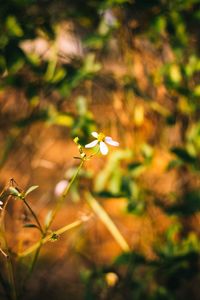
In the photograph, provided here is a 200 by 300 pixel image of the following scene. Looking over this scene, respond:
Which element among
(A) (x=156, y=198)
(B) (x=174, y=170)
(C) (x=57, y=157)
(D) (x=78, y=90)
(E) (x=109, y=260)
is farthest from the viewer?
(C) (x=57, y=157)

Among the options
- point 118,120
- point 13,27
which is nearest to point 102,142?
point 13,27

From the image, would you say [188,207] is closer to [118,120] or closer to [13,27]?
[118,120]

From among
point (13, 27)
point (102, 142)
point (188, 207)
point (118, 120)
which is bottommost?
point (188, 207)

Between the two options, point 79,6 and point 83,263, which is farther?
point 83,263

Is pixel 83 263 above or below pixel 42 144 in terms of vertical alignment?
below

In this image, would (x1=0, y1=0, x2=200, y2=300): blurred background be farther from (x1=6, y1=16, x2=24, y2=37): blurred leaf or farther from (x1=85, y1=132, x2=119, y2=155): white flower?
(x1=85, y1=132, x2=119, y2=155): white flower

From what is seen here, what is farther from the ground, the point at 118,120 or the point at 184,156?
the point at 118,120

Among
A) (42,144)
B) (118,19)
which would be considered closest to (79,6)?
(118,19)

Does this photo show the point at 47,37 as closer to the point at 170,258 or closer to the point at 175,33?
the point at 175,33

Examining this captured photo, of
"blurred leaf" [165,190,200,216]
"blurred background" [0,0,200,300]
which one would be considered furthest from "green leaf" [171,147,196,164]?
"blurred leaf" [165,190,200,216]
